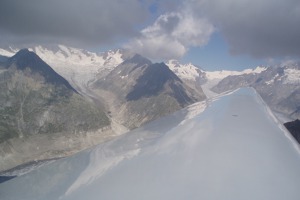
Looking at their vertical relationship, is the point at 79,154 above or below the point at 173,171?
above

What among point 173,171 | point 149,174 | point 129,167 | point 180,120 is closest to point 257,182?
point 173,171

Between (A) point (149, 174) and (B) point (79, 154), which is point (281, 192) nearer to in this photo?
(A) point (149, 174)

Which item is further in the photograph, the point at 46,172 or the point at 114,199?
the point at 46,172

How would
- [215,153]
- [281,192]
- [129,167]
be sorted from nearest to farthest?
[281,192], [129,167], [215,153]

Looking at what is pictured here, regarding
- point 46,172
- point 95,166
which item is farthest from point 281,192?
point 46,172

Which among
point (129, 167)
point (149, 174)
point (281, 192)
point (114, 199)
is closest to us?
point (114, 199)

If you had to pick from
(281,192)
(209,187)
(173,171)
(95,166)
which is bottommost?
(281,192)
